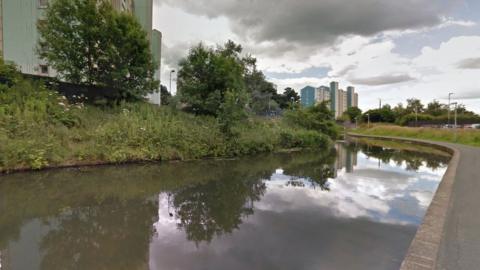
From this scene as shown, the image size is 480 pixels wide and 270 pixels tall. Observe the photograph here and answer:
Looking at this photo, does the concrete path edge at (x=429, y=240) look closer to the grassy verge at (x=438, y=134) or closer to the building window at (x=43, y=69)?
the building window at (x=43, y=69)

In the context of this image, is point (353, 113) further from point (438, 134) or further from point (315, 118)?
point (315, 118)

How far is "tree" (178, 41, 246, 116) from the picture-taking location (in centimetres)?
1349

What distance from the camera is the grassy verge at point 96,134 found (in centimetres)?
753

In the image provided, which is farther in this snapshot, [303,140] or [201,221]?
[303,140]

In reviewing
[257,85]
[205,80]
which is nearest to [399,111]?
[257,85]

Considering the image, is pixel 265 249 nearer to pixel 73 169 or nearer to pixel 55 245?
pixel 55 245

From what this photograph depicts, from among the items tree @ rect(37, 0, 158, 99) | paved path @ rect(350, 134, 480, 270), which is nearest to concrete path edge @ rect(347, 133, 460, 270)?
paved path @ rect(350, 134, 480, 270)

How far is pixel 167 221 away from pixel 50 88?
10284 millimetres

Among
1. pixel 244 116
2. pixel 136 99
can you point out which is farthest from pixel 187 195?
pixel 136 99

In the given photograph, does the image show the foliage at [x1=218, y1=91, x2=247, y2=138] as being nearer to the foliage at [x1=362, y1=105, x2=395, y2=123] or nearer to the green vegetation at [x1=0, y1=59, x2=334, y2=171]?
the green vegetation at [x1=0, y1=59, x2=334, y2=171]

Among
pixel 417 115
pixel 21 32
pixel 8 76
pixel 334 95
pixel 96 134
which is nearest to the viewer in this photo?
pixel 96 134

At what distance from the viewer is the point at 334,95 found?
76.3 m

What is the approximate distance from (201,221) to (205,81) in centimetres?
1057

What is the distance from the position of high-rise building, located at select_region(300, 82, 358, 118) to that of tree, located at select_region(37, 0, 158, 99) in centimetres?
4808
